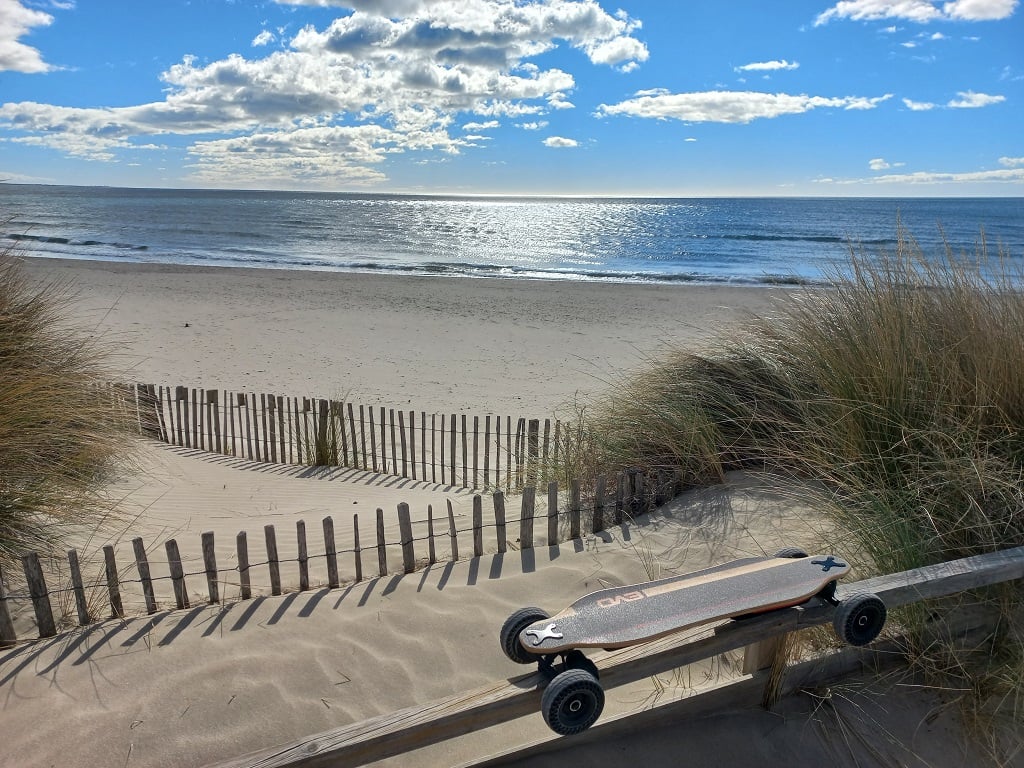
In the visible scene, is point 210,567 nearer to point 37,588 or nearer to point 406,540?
point 37,588

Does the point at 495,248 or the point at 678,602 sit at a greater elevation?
the point at 495,248

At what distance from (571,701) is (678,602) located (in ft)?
1.61

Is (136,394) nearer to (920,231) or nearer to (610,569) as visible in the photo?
(610,569)

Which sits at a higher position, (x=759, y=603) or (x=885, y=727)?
(x=759, y=603)

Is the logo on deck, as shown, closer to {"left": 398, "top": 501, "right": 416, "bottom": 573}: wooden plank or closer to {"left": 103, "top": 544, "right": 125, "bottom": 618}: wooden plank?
{"left": 398, "top": 501, "right": 416, "bottom": 573}: wooden plank

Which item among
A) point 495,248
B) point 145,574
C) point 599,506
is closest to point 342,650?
point 145,574

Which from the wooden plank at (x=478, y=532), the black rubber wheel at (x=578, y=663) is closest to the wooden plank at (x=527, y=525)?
the wooden plank at (x=478, y=532)

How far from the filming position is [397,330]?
14.8 meters

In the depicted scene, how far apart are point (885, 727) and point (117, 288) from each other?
71.2 ft

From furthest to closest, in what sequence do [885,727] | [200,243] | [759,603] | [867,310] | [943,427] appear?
[200,243], [867,310], [943,427], [885,727], [759,603]

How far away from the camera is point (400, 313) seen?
1703 cm

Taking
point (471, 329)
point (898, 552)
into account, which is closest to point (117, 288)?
point (471, 329)

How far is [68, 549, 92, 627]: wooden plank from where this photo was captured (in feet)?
10.3

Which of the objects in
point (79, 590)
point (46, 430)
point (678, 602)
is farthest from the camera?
point (46, 430)
